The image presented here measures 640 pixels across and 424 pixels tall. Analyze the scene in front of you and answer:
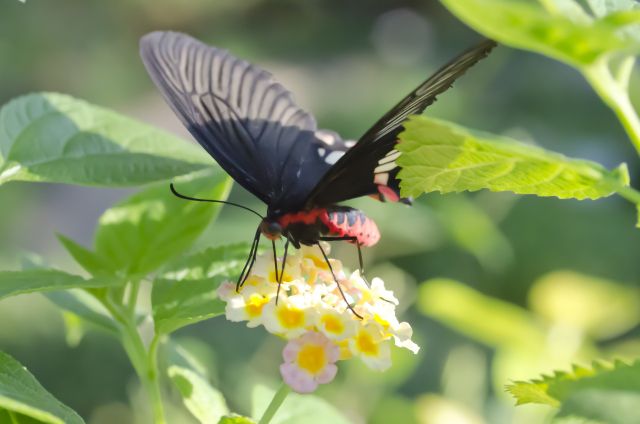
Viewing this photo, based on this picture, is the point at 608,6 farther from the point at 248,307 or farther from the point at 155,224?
the point at 155,224

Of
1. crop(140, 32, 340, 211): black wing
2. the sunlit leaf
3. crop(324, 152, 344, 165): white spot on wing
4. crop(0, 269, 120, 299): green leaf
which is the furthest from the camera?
the sunlit leaf

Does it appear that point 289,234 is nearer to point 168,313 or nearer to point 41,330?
point 168,313

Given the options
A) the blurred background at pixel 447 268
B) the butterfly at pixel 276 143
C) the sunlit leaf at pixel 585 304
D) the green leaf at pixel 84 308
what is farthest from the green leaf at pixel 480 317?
the green leaf at pixel 84 308

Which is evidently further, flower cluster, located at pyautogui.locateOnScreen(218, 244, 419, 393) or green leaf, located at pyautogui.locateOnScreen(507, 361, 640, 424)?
flower cluster, located at pyautogui.locateOnScreen(218, 244, 419, 393)

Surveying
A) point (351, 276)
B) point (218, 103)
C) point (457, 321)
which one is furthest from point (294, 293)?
point (457, 321)

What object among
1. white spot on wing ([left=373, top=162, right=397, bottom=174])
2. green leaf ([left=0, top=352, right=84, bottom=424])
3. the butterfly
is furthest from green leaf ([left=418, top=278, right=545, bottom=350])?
green leaf ([left=0, top=352, right=84, bottom=424])

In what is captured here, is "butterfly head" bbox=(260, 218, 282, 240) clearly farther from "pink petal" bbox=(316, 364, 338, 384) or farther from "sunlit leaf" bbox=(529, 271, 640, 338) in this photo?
"sunlit leaf" bbox=(529, 271, 640, 338)
